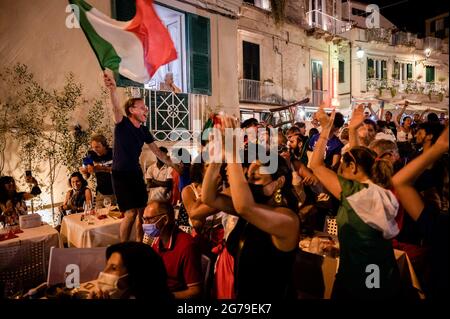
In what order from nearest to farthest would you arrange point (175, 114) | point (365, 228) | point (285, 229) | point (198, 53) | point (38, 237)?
point (285, 229)
point (365, 228)
point (38, 237)
point (175, 114)
point (198, 53)

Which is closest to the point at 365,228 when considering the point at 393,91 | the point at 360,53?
the point at 360,53

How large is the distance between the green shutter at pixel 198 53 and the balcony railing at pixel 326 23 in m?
7.94

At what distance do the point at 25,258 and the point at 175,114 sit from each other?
6.70m

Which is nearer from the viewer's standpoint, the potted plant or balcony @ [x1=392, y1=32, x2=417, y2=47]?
the potted plant

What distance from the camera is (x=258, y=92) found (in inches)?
555

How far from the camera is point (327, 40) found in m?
17.5

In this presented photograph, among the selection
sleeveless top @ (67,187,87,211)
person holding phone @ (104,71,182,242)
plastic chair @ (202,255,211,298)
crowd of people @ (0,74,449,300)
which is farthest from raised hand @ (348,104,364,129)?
sleeveless top @ (67,187,87,211)

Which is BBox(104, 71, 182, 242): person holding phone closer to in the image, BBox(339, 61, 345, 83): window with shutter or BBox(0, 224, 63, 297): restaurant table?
BBox(0, 224, 63, 297): restaurant table

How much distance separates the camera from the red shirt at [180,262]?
2.44m

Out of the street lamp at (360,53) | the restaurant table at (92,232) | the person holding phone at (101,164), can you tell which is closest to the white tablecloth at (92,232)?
the restaurant table at (92,232)

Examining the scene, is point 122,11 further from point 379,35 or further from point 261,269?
point 379,35

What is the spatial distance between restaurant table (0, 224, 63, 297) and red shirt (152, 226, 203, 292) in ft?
6.99

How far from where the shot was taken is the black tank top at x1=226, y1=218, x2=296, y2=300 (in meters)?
1.93
